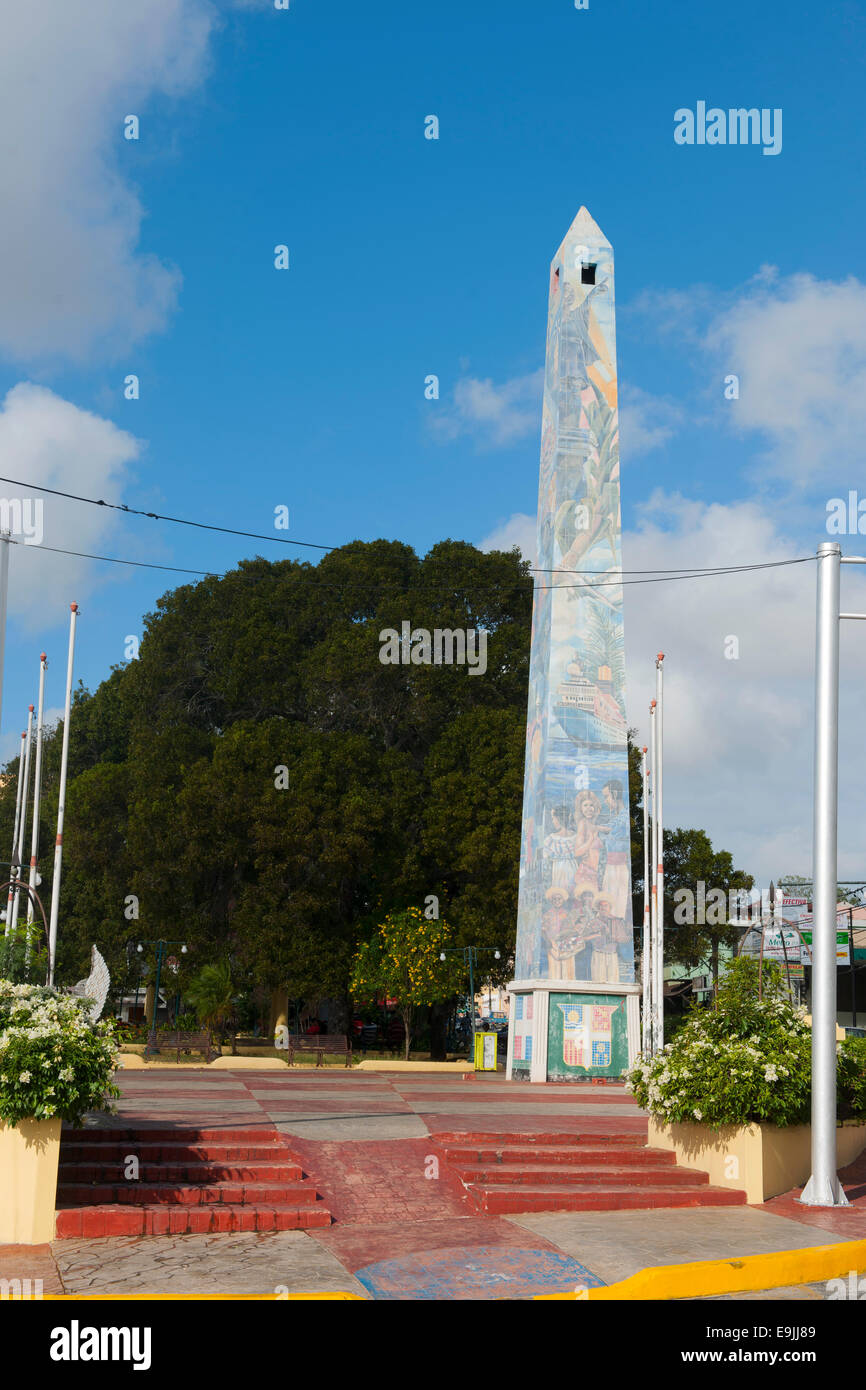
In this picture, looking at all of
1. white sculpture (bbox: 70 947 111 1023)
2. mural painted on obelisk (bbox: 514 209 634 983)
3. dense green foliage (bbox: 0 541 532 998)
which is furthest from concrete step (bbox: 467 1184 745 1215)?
dense green foliage (bbox: 0 541 532 998)

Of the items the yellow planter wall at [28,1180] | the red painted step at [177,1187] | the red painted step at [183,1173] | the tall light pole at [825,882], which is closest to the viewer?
the yellow planter wall at [28,1180]

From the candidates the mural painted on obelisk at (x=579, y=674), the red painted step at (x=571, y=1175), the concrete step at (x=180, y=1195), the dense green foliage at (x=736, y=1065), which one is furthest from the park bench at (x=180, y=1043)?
the concrete step at (x=180, y=1195)

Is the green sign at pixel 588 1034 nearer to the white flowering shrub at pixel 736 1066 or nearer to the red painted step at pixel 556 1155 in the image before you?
the white flowering shrub at pixel 736 1066

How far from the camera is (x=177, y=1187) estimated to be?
11.0 metres

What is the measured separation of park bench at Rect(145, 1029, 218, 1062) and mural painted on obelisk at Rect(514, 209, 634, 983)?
7433mm

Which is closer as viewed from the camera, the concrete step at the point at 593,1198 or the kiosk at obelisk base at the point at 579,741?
the concrete step at the point at 593,1198

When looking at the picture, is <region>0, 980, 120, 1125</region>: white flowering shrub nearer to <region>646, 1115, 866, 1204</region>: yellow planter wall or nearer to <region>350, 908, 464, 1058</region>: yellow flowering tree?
<region>646, 1115, 866, 1204</region>: yellow planter wall

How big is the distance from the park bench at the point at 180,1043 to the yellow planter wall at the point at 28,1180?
18.4m

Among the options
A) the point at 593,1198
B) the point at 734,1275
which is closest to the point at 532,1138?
the point at 593,1198

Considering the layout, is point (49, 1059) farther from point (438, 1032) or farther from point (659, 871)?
point (438, 1032)

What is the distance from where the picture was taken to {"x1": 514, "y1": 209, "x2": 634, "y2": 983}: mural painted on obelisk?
1064 inches

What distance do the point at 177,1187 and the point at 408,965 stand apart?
861 inches

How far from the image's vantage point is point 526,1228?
35.1ft

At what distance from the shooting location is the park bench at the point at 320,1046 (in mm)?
29078
